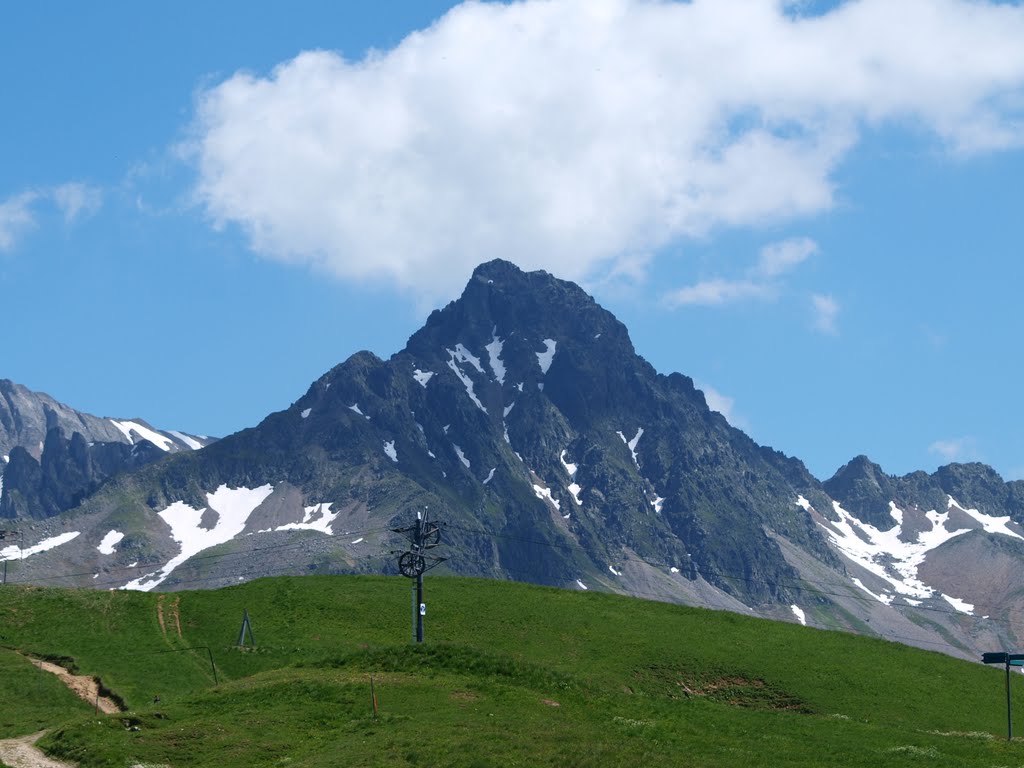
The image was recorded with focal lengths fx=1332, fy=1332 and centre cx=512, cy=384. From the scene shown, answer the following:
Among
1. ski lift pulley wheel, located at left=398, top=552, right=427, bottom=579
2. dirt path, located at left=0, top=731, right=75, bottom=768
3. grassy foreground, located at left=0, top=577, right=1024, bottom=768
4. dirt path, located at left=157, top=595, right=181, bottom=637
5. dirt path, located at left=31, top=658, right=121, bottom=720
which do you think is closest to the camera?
dirt path, located at left=0, top=731, right=75, bottom=768

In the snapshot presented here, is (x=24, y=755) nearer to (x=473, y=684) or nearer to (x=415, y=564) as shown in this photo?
(x=473, y=684)

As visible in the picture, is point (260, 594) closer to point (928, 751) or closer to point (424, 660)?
point (424, 660)

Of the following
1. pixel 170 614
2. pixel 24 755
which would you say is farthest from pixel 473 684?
pixel 170 614

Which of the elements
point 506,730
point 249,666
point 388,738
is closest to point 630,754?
point 506,730

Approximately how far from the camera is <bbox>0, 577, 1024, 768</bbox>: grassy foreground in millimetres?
63438

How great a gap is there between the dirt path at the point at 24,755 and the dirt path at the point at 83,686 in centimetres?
1586

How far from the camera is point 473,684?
78.1 m

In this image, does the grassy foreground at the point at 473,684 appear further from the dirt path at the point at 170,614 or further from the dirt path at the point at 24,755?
the dirt path at the point at 24,755

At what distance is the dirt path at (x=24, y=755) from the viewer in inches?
2381

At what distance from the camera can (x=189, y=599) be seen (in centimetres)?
11525

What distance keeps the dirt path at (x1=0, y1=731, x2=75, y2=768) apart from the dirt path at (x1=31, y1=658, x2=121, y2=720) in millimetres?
15857

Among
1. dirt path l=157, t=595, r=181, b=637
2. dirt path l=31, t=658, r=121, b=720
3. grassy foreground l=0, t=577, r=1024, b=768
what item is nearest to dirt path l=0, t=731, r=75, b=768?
grassy foreground l=0, t=577, r=1024, b=768

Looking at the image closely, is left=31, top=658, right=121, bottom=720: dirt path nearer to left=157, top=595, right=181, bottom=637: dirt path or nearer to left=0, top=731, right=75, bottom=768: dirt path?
left=157, top=595, right=181, bottom=637: dirt path

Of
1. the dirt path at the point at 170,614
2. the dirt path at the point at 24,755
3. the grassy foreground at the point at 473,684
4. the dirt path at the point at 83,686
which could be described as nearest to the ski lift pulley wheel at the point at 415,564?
the grassy foreground at the point at 473,684
